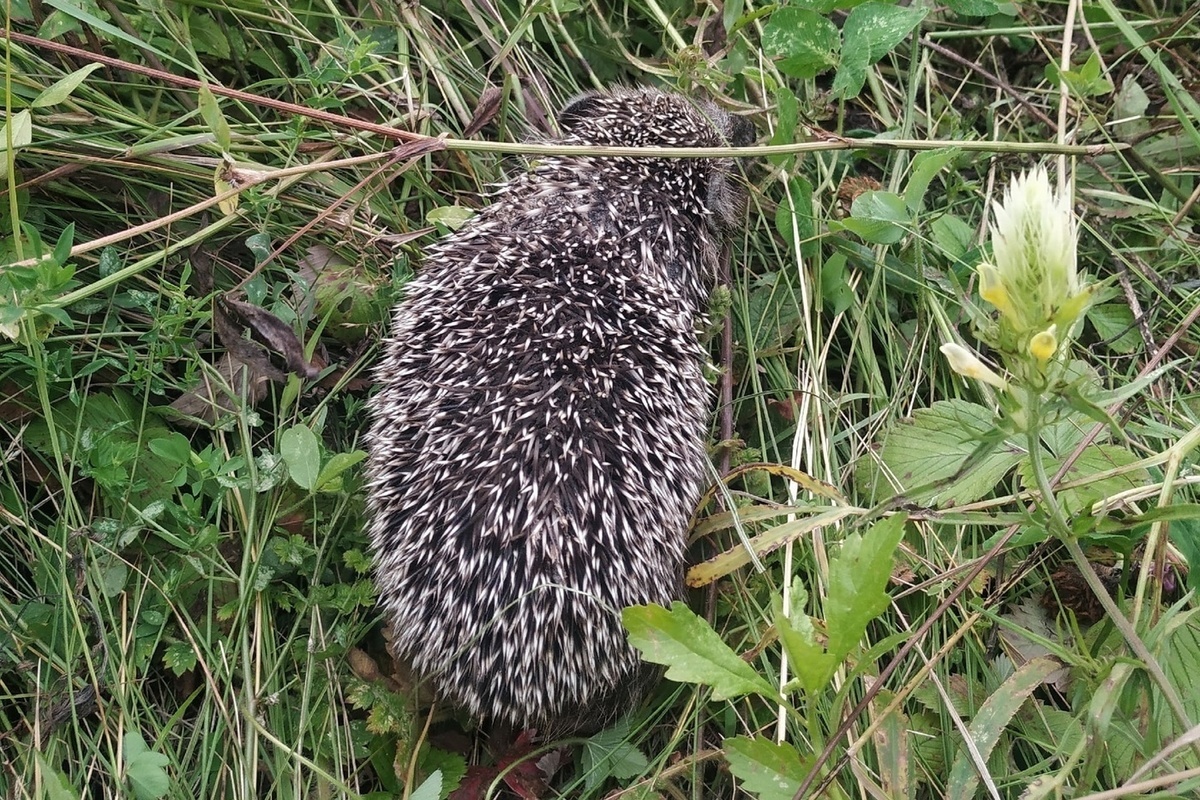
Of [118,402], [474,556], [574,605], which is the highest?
[118,402]

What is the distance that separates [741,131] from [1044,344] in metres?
2.21

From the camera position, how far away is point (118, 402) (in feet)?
9.98

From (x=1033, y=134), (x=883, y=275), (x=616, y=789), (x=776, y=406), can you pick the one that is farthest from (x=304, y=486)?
(x=1033, y=134)

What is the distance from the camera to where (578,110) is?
11.7 feet

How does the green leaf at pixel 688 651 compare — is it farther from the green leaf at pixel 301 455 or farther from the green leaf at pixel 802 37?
the green leaf at pixel 802 37

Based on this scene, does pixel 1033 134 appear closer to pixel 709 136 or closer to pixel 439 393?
pixel 709 136

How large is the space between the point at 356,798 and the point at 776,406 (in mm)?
1990

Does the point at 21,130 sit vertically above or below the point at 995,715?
above

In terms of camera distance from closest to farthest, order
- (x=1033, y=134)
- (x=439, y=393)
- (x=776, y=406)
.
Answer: (x=439, y=393)
(x=776, y=406)
(x=1033, y=134)

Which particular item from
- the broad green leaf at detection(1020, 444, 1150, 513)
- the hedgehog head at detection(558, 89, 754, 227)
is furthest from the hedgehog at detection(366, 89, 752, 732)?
the broad green leaf at detection(1020, 444, 1150, 513)

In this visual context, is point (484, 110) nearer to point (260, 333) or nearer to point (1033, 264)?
point (260, 333)

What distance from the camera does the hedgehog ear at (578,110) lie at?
3.52 meters

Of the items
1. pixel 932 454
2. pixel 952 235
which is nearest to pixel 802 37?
pixel 952 235

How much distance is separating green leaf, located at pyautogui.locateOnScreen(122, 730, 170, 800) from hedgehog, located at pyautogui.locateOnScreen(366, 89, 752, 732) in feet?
2.37
